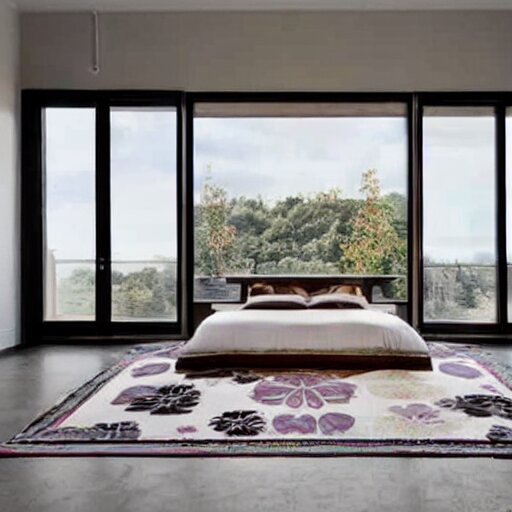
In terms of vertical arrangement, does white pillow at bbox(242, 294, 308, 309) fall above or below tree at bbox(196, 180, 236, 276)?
below

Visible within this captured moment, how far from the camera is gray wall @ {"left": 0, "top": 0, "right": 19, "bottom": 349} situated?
645 cm

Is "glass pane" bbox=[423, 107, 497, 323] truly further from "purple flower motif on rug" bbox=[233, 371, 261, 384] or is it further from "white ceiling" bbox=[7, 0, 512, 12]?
"purple flower motif on rug" bbox=[233, 371, 261, 384]

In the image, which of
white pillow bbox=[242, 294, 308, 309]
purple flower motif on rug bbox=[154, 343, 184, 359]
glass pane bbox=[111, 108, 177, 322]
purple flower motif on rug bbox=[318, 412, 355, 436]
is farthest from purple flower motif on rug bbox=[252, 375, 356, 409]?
glass pane bbox=[111, 108, 177, 322]

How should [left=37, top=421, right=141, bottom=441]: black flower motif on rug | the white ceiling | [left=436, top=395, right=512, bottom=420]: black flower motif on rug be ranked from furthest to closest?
the white ceiling → [left=436, top=395, right=512, bottom=420]: black flower motif on rug → [left=37, top=421, right=141, bottom=441]: black flower motif on rug

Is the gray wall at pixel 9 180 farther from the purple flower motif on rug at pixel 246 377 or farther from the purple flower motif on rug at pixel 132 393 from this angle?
the purple flower motif on rug at pixel 246 377

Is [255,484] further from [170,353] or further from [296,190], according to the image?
[296,190]

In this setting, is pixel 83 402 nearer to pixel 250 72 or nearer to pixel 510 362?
pixel 510 362

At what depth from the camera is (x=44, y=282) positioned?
22.8 ft

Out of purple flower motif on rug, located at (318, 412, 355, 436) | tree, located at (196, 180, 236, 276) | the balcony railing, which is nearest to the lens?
purple flower motif on rug, located at (318, 412, 355, 436)

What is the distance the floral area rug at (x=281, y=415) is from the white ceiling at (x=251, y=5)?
3.88 meters

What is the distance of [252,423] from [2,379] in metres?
2.41

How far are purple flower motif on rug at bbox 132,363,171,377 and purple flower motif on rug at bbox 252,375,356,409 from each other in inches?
37.6

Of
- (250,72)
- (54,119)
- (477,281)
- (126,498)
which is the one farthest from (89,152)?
(126,498)

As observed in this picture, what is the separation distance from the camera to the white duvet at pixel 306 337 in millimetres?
4762
